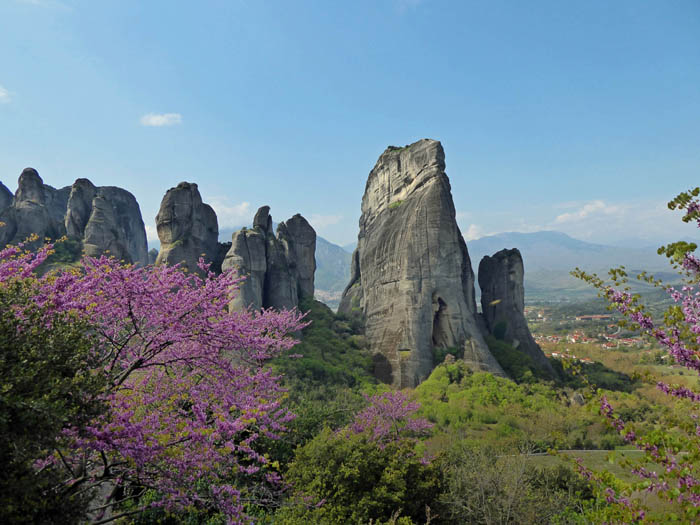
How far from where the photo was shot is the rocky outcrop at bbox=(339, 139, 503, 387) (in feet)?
97.4

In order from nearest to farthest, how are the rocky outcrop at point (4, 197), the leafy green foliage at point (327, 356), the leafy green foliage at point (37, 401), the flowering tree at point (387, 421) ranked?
the leafy green foliage at point (37, 401)
the flowering tree at point (387, 421)
the leafy green foliage at point (327, 356)
the rocky outcrop at point (4, 197)

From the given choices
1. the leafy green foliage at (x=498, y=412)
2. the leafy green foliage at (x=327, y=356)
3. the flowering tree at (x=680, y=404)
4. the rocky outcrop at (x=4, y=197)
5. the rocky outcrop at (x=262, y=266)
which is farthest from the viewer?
the rocky outcrop at (x=4, y=197)

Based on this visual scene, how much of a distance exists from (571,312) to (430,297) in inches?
5376

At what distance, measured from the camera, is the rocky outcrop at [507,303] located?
35250mm

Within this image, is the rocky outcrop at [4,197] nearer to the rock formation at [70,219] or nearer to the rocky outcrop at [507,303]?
the rock formation at [70,219]

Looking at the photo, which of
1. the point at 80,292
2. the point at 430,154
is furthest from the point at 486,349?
the point at 80,292

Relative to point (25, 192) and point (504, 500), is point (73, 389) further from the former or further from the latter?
point (25, 192)

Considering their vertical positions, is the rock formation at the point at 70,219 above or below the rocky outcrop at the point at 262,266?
above

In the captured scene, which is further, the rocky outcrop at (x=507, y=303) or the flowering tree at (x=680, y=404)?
the rocky outcrop at (x=507, y=303)

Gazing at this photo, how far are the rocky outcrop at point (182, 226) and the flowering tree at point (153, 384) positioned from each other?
25081mm

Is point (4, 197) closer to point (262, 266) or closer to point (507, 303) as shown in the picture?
point (262, 266)

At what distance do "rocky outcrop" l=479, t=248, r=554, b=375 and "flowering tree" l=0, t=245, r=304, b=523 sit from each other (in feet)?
104

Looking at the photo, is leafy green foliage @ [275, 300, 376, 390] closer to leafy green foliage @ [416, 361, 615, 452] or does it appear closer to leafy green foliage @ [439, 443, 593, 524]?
leafy green foliage @ [416, 361, 615, 452]

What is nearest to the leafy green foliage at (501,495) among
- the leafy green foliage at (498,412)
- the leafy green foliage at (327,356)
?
the leafy green foliage at (498,412)
